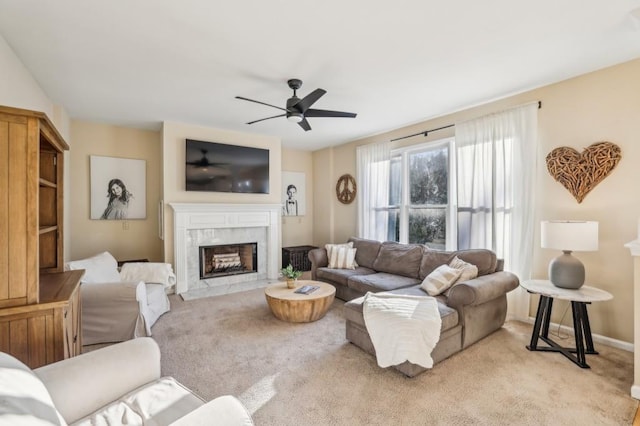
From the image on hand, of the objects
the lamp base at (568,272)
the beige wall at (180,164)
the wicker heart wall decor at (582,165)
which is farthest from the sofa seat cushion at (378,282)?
the beige wall at (180,164)

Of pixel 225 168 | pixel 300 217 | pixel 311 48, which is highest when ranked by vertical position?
pixel 311 48

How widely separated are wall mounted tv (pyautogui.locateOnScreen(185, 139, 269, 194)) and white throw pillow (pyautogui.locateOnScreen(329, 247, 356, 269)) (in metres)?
1.78

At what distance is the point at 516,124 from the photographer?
3408 mm

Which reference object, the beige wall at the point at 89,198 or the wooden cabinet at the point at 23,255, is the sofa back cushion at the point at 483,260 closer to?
the wooden cabinet at the point at 23,255

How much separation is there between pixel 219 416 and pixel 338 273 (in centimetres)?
318

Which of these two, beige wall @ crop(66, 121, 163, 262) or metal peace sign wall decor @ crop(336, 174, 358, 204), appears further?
metal peace sign wall decor @ crop(336, 174, 358, 204)

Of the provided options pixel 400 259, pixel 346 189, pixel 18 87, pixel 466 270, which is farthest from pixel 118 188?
pixel 466 270

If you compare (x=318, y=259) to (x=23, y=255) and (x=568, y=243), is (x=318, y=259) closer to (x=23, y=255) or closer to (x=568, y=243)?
(x=568, y=243)

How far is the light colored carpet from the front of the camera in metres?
1.90

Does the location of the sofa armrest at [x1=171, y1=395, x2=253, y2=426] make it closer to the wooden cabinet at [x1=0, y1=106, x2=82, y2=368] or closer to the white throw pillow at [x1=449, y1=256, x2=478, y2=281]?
the wooden cabinet at [x1=0, y1=106, x2=82, y2=368]

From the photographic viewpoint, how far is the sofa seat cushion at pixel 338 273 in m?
4.15

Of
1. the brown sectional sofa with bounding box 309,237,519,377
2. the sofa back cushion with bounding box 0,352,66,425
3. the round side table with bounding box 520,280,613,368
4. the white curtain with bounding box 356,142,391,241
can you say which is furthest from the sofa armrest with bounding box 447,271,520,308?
the sofa back cushion with bounding box 0,352,66,425

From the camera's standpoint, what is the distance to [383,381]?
225 cm

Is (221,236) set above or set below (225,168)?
below
